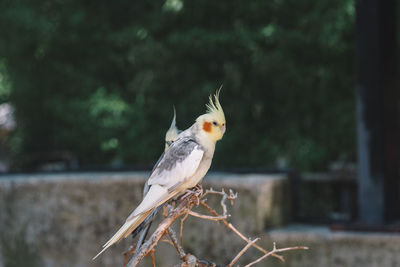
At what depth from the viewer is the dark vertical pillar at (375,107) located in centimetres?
475

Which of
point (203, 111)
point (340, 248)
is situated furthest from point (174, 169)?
point (203, 111)

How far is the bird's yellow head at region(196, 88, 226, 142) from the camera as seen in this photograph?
4.48 ft

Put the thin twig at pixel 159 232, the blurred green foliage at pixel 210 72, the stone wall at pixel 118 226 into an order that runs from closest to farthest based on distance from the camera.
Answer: the thin twig at pixel 159 232 → the stone wall at pixel 118 226 → the blurred green foliage at pixel 210 72

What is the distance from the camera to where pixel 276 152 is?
9781 millimetres

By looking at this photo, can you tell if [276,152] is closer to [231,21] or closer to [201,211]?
[231,21]

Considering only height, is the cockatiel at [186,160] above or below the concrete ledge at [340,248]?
above

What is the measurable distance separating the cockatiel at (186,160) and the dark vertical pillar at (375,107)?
3.56 metres

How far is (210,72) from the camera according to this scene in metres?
10.1

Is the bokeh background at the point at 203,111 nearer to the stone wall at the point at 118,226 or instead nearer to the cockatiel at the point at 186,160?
the stone wall at the point at 118,226

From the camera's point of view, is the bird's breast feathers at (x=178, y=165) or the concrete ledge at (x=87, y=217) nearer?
the bird's breast feathers at (x=178, y=165)

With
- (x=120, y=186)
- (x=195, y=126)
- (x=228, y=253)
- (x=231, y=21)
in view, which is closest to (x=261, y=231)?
(x=228, y=253)

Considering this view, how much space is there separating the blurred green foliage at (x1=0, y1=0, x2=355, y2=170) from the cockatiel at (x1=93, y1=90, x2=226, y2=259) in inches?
311

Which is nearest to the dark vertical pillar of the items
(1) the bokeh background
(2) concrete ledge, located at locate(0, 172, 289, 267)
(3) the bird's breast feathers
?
(1) the bokeh background

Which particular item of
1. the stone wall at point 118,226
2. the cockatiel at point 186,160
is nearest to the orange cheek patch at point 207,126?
the cockatiel at point 186,160
